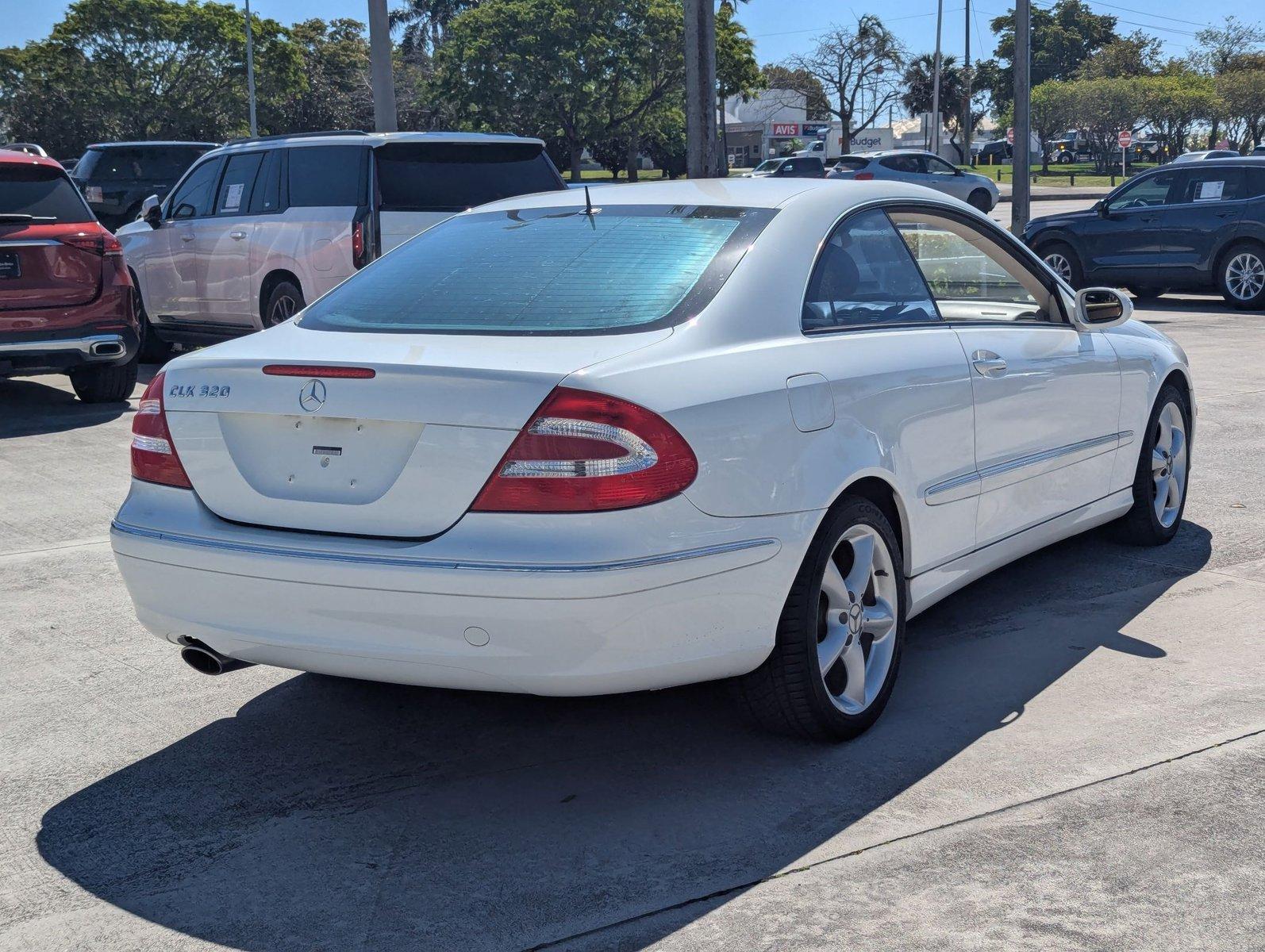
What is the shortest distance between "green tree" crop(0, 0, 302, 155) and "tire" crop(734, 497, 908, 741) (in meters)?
60.4

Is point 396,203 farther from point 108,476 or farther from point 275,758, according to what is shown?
point 275,758

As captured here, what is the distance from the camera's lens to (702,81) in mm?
16047

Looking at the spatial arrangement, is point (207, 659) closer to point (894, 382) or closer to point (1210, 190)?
point (894, 382)

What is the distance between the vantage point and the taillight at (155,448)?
3863mm

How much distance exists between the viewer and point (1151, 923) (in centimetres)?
303

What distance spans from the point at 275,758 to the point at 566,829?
96cm

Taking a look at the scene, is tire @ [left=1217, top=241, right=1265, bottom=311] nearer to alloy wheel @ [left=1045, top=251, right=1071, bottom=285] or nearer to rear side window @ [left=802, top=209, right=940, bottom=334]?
alloy wheel @ [left=1045, top=251, right=1071, bottom=285]

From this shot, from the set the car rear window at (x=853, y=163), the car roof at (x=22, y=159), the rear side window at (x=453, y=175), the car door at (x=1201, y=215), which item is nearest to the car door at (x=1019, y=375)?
the rear side window at (x=453, y=175)

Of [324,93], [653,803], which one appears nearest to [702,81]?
[653,803]

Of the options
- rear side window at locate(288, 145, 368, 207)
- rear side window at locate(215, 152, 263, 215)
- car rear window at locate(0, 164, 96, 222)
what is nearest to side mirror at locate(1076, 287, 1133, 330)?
rear side window at locate(288, 145, 368, 207)

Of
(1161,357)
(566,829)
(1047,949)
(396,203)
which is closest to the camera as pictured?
(1047,949)

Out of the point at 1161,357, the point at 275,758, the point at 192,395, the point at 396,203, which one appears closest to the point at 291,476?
the point at 192,395

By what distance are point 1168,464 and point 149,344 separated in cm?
963

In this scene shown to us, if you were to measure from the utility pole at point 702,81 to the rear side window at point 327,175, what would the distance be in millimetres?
5686
